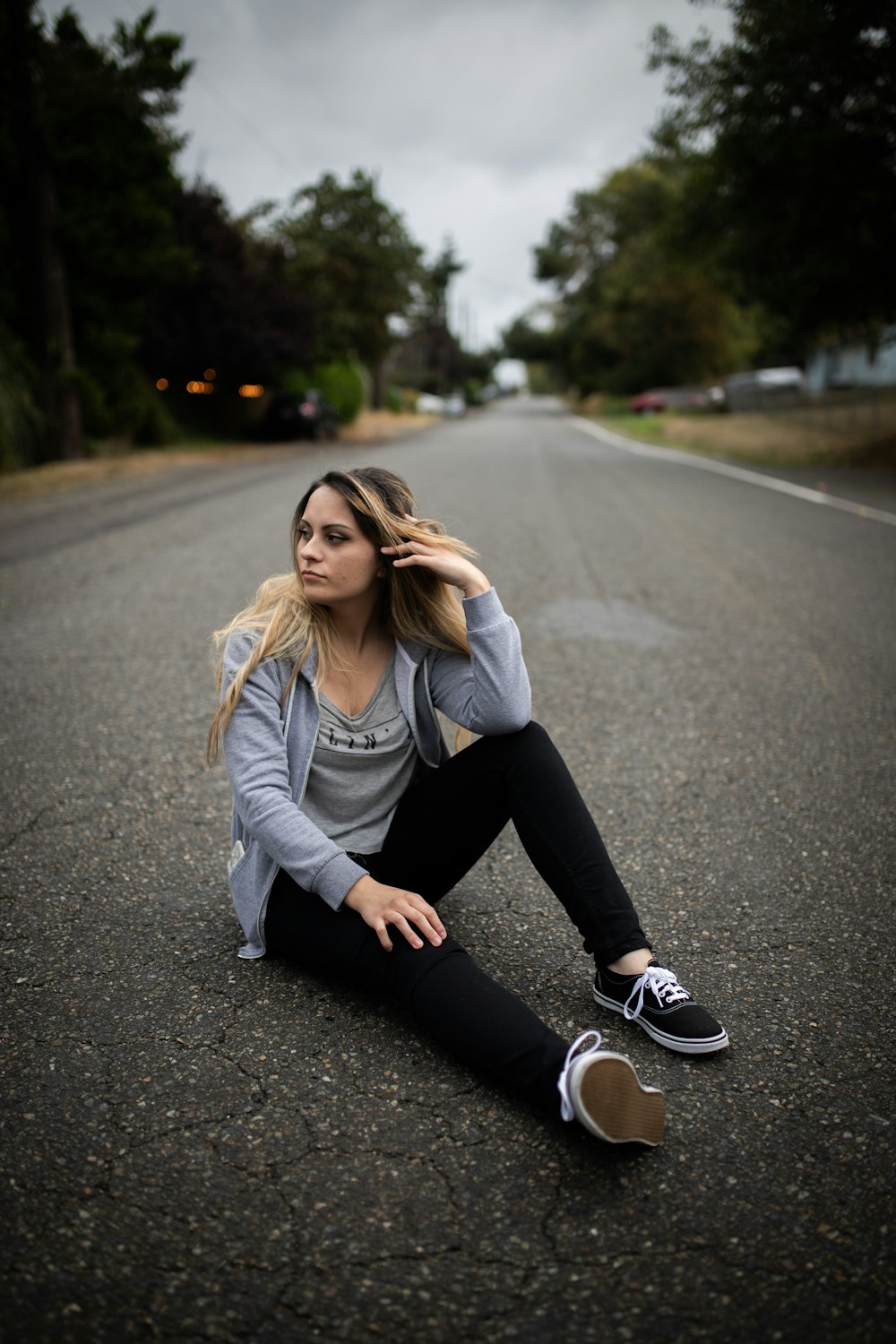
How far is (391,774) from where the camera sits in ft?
8.43

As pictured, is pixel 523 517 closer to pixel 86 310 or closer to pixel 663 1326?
pixel 663 1326

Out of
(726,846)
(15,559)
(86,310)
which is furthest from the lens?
(86,310)

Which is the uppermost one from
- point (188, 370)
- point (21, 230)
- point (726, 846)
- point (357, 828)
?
point (21, 230)

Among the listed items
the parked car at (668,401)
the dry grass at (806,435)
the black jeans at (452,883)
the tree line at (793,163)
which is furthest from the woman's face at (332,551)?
the parked car at (668,401)

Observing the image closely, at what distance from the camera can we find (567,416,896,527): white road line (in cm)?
1080

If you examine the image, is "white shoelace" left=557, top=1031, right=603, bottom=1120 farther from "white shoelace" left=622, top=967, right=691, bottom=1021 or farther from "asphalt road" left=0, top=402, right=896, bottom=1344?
"white shoelace" left=622, top=967, right=691, bottom=1021

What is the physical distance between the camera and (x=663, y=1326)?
1521 mm

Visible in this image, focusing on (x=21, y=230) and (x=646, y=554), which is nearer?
(x=646, y=554)

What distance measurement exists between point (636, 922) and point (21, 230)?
1701 centimetres

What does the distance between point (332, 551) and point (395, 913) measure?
0.94 m

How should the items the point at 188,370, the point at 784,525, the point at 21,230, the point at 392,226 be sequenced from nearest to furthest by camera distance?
the point at 784,525 → the point at 21,230 → the point at 188,370 → the point at 392,226

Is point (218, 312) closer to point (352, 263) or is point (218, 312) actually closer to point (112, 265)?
point (112, 265)

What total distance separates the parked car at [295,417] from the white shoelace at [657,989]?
2384cm

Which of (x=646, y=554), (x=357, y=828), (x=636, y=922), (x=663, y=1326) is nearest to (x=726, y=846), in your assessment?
(x=636, y=922)
